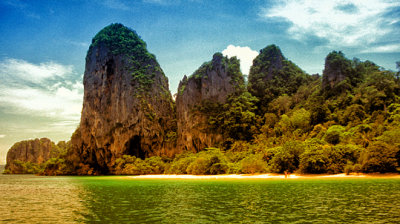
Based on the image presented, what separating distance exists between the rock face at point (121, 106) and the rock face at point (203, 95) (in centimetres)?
663

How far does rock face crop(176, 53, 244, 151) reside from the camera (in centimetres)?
5612

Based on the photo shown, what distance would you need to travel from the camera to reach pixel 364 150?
89.2 ft

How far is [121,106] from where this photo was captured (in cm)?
6488

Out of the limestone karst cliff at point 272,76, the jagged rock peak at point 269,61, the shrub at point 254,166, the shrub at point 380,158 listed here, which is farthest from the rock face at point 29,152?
the shrub at point 380,158

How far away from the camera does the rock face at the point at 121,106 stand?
6216 centimetres

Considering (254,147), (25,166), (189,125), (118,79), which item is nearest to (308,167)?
(254,147)

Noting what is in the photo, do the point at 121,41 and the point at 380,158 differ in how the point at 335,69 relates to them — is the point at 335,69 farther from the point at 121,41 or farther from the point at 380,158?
the point at 121,41

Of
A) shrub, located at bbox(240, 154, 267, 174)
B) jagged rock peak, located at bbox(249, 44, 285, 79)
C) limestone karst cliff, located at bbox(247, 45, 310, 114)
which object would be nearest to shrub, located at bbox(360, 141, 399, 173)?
shrub, located at bbox(240, 154, 267, 174)

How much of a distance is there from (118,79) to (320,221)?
65.0m

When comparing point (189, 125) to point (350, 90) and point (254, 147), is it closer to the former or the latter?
point (254, 147)

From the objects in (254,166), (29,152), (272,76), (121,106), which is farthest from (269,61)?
(29,152)

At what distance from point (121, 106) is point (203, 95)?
65.3 feet

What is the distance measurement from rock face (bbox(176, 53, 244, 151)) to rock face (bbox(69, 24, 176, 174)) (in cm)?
663

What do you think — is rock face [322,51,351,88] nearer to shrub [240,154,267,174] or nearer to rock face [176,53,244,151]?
rock face [176,53,244,151]
